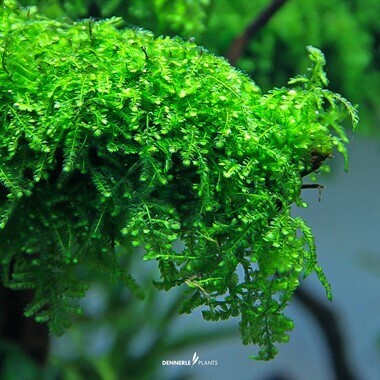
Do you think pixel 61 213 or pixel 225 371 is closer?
pixel 61 213

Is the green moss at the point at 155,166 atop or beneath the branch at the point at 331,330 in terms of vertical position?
atop

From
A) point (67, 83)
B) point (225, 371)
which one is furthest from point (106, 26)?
point (225, 371)

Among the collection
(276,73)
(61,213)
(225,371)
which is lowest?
Result: (225,371)

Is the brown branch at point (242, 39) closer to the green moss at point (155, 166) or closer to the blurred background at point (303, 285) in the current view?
the blurred background at point (303, 285)

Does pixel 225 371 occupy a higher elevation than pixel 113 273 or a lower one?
lower

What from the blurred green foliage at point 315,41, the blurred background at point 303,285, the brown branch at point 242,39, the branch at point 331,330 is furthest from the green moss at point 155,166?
the branch at point 331,330

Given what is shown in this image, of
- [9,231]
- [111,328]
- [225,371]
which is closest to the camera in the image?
[9,231]

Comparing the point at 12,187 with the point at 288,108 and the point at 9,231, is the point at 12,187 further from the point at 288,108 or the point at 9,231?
the point at 288,108
